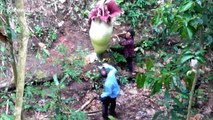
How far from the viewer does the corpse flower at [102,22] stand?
33.8 inches

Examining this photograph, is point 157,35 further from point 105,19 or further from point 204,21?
point 105,19

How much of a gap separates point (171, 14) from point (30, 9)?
2.96 meters

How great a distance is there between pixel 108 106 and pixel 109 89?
0.34m

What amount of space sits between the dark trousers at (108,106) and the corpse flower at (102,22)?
255cm

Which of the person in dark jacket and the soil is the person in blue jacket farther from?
the person in dark jacket

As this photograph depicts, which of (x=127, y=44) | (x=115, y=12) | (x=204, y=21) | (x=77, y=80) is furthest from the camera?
(x=127, y=44)

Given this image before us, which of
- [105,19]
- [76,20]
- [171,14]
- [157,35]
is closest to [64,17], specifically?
[76,20]

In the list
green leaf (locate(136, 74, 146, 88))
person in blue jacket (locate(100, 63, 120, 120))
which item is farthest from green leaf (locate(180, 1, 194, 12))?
person in blue jacket (locate(100, 63, 120, 120))

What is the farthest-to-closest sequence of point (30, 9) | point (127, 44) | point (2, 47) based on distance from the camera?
point (30, 9), point (127, 44), point (2, 47)

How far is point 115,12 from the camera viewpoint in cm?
Result: 86

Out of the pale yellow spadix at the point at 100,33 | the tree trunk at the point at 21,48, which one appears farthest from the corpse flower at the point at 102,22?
the tree trunk at the point at 21,48

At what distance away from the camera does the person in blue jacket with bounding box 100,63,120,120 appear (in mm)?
3277

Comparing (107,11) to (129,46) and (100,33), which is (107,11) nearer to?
(100,33)

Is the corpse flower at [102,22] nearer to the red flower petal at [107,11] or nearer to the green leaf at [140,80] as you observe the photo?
the red flower petal at [107,11]
